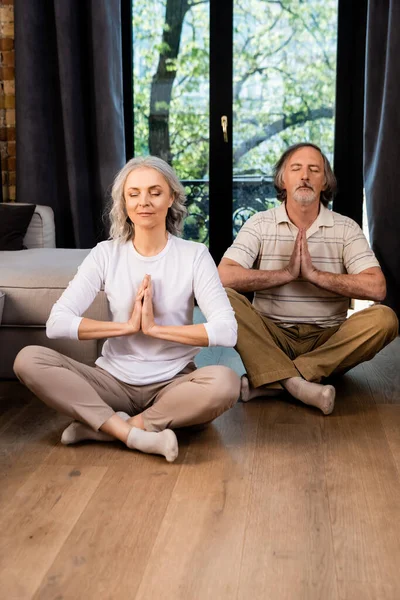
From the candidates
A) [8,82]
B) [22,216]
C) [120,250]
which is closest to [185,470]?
[120,250]

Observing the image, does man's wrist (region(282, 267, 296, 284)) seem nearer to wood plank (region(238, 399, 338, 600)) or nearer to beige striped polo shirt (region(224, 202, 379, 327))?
beige striped polo shirt (region(224, 202, 379, 327))

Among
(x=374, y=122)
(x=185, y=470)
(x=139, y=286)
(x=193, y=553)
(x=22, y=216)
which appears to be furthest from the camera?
(x=374, y=122)

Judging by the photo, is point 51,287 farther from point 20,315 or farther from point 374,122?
point 374,122

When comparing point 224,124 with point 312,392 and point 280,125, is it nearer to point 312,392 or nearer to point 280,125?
point 280,125

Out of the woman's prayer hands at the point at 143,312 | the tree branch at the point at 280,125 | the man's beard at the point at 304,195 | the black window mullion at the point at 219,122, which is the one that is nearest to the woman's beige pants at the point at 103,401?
the woman's prayer hands at the point at 143,312

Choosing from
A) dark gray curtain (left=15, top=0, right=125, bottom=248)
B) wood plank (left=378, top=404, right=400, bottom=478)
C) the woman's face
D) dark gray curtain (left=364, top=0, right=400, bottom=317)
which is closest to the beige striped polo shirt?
wood plank (left=378, top=404, right=400, bottom=478)

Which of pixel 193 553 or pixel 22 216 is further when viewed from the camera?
pixel 22 216

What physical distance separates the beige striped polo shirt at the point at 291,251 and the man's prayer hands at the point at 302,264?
128 mm

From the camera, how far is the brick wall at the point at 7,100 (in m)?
4.46

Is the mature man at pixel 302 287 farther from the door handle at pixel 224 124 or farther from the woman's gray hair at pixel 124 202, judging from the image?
the door handle at pixel 224 124

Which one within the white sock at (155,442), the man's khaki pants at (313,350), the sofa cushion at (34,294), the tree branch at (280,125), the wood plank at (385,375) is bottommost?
the wood plank at (385,375)

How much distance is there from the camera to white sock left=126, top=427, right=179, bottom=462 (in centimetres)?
227

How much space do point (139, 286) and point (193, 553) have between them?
0.99 m

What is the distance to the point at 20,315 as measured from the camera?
305 cm
